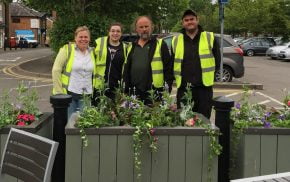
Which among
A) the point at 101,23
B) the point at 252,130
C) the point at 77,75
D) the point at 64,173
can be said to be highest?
the point at 101,23

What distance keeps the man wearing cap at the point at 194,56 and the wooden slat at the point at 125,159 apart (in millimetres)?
1066

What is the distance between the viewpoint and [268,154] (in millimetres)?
3801

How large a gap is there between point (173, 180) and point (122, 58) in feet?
5.45

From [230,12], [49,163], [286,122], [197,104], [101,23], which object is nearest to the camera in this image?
[49,163]

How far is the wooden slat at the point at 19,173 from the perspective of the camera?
9.20ft

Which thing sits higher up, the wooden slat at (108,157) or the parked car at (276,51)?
the parked car at (276,51)

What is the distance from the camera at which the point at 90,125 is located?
3.66m

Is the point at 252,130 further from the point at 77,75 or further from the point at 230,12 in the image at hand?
the point at 230,12

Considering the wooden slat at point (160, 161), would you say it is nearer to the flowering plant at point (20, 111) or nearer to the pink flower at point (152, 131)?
the pink flower at point (152, 131)

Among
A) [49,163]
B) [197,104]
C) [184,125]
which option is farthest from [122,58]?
[49,163]

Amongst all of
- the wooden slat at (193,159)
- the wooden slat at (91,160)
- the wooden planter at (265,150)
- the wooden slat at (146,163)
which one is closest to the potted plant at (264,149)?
the wooden planter at (265,150)

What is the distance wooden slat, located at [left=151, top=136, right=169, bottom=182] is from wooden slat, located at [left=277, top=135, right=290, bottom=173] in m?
0.92

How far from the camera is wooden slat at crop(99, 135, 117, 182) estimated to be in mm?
3658

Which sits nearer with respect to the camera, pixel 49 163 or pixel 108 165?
pixel 49 163
